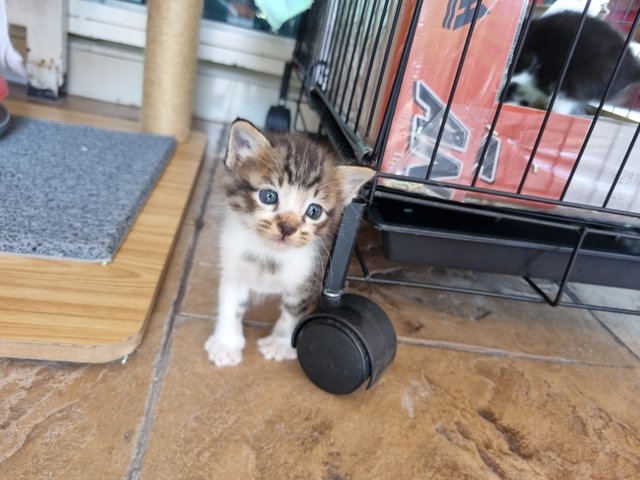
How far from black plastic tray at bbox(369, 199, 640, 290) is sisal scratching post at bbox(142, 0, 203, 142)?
1019 millimetres

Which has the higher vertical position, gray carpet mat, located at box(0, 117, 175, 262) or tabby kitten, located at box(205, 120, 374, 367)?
tabby kitten, located at box(205, 120, 374, 367)

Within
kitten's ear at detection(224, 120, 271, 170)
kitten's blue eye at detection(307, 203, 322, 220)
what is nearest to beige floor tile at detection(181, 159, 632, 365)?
kitten's ear at detection(224, 120, 271, 170)

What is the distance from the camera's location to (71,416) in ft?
2.39

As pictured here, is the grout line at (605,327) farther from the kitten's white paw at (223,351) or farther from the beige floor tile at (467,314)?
the kitten's white paw at (223,351)

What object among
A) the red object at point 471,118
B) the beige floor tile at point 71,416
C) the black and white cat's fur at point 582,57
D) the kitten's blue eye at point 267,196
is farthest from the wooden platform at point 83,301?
the black and white cat's fur at point 582,57

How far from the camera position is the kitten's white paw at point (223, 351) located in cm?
90

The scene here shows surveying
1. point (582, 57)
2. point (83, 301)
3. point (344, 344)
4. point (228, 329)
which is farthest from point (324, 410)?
point (582, 57)

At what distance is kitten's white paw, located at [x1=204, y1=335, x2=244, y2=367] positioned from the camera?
898mm

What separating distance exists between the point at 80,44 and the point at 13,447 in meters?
1.92

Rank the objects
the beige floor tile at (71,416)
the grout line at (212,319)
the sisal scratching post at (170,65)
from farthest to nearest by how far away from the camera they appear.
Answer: the sisal scratching post at (170,65) → the grout line at (212,319) → the beige floor tile at (71,416)

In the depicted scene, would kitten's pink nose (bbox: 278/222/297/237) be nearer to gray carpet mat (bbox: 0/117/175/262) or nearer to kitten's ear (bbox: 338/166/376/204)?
kitten's ear (bbox: 338/166/376/204)

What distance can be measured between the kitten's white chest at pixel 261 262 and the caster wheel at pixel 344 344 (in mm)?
83

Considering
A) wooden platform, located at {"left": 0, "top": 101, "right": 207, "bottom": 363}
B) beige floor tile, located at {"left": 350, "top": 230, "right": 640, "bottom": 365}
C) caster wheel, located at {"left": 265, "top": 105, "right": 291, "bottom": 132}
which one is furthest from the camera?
caster wheel, located at {"left": 265, "top": 105, "right": 291, "bottom": 132}

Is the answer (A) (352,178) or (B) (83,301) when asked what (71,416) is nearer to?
(B) (83,301)
